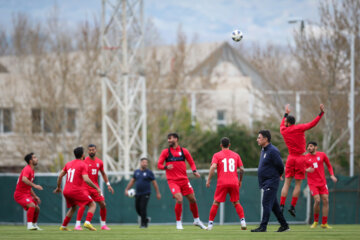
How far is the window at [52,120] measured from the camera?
3231 centimetres

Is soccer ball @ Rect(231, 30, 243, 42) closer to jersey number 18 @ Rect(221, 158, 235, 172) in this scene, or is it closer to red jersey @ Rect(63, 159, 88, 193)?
jersey number 18 @ Rect(221, 158, 235, 172)

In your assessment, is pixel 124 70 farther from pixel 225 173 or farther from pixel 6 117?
pixel 6 117

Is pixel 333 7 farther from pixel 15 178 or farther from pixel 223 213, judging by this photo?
pixel 15 178

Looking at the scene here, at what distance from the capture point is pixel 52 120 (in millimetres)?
32281

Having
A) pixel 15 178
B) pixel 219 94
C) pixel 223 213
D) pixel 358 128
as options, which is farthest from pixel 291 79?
pixel 15 178

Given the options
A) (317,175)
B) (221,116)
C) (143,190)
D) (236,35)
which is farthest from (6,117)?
(317,175)

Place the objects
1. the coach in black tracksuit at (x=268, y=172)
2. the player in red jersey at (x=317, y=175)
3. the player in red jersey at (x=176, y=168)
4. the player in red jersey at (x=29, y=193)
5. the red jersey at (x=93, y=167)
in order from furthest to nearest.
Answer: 1. the player in red jersey at (x=317, y=175)
2. the red jersey at (x=93, y=167)
3. the player in red jersey at (x=29, y=193)
4. the player in red jersey at (x=176, y=168)
5. the coach in black tracksuit at (x=268, y=172)

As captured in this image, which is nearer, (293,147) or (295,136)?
(295,136)

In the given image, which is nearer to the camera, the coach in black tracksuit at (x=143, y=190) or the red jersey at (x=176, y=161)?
the red jersey at (x=176, y=161)

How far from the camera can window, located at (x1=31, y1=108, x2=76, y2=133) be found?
106 feet

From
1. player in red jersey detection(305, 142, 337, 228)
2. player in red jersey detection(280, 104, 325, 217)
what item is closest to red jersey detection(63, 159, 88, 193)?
player in red jersey detection(280, 104, 325, 217)

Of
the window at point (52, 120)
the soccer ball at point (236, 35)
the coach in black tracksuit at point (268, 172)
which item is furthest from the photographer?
the window at point (52, 120)

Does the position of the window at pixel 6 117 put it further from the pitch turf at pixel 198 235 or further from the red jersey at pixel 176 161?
the red jersey at pixel 176 161

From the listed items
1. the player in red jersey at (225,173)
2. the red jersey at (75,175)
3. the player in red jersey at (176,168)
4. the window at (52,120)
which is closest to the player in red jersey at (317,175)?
the player in red jersey at (225,173)
